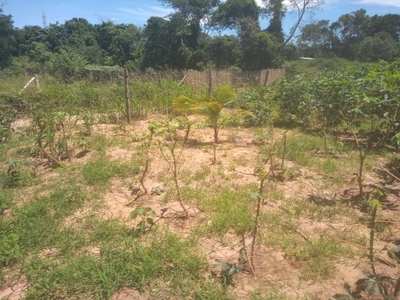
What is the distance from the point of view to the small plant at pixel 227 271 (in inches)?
73.4

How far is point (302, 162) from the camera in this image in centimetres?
389

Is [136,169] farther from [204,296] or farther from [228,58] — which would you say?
[228,58]

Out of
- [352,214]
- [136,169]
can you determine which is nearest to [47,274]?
[136,169]

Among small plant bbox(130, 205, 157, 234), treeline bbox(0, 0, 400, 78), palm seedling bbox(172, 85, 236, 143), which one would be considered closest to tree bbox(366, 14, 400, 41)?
treeline bbox(0, 0, 400, 78)

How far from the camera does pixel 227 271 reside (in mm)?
1921

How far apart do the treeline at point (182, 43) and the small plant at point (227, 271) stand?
14.7 meters

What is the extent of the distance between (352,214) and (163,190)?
1954 millimetres

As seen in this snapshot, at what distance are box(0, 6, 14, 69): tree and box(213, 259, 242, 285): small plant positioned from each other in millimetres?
32147

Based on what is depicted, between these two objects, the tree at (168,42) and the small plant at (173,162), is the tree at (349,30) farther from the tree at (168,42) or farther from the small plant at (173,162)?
the small plant at (173,162)

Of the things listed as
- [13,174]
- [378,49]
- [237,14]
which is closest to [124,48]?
[237,14]

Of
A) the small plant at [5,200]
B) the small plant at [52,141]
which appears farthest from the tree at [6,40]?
the small plant at [5,200]

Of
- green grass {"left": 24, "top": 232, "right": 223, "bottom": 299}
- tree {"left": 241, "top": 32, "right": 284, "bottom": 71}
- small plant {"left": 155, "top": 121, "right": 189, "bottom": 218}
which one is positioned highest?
tree {"left": 241, "top": 32, "right": 284, "bottom": 71}

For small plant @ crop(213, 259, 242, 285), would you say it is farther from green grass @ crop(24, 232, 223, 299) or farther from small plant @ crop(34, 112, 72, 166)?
small plant @ crop(34, 112, 72, 166)

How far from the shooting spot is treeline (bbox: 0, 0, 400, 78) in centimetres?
1944
